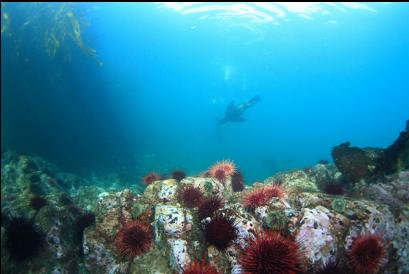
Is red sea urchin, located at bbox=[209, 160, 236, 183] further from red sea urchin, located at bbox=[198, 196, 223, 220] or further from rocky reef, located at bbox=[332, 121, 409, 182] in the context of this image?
rocky reef, located at bbox=[332, 121, 409, 182]

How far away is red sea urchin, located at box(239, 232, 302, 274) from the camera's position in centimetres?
414

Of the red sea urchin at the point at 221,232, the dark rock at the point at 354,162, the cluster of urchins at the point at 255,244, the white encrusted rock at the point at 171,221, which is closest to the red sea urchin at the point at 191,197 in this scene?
the cluster of urchins at the point at 255,244

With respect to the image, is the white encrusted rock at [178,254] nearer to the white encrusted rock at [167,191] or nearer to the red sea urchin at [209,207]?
the red sea urchin at [209,207]

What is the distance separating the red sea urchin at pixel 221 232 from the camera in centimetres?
512

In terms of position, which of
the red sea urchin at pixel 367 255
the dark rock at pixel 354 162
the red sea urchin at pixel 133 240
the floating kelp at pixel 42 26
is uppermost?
the floating kelp at pixel 42 26

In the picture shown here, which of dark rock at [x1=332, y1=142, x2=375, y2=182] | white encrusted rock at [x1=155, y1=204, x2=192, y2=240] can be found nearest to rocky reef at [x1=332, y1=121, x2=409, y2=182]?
dark rock at [x1=332, y1=142, x2=375, y2=182]

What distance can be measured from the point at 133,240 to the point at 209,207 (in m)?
1.63

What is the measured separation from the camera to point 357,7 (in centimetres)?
2861

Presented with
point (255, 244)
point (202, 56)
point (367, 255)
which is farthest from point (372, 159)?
point (202, 56)

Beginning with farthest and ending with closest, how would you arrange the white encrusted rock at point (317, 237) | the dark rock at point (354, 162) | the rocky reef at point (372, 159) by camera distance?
1. the dark rock at point (354, 162)
2. the rocky reef at point (372, 159)
3. the white encrusted rock at point (317, 237)

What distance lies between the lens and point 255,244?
174 inches

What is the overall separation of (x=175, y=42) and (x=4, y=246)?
192 feet

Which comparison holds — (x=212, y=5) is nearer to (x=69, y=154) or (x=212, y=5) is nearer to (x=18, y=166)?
(x=69, y=154)

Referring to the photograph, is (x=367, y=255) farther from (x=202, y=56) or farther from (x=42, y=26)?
(x=202, y=56)
